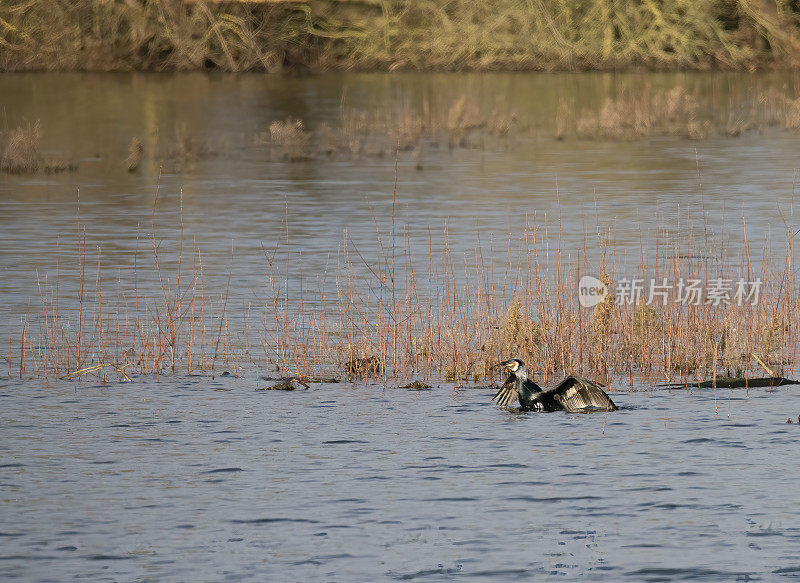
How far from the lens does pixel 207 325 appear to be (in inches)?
606

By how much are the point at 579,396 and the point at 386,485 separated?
231 centimetres

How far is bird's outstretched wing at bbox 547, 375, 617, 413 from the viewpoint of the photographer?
37.5ft

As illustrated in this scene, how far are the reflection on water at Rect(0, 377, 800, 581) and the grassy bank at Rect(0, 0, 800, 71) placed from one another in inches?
1926

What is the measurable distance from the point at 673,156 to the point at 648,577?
27.5 meters

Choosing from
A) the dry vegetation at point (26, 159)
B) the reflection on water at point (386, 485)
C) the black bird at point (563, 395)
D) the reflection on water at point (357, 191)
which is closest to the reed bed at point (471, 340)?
the reflection on water at point (386, 485)

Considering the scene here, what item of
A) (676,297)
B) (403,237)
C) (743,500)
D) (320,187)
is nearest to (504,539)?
(743,500)

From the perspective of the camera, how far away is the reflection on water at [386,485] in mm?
8148

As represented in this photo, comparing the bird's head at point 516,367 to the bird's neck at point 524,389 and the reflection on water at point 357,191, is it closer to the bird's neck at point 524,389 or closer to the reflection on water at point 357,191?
the bird's neck at point 524,389

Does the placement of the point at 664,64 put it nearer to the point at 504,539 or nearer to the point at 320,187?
the point at 320,187

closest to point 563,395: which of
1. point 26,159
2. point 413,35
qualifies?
point 26,159

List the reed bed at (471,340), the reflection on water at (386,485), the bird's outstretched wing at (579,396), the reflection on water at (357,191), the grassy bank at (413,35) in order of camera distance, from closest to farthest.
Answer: the reflection on water at (386,485) < the bird's outstretched wing at (579,396) < the reed bed at (471,340) < the reflection on water at (357,191) < the grassy bank at (413,35)

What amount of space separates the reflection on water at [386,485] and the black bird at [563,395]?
123 mm

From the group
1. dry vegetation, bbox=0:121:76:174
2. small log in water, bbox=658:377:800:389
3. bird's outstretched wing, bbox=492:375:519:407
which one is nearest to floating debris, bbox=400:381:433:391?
bird's outstretched wing, bbox=492:375:519:407

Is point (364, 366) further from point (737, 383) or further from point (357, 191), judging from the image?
point (357, 191)
